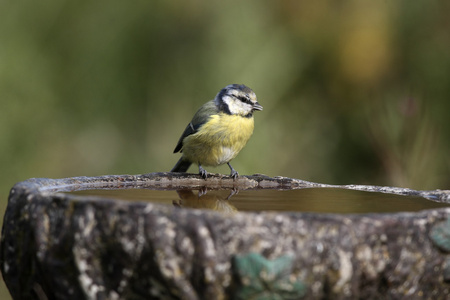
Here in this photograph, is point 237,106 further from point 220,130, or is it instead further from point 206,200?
point 206,200

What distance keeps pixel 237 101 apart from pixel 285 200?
166 centimetres

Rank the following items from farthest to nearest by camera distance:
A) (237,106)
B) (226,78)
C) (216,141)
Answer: (226,78), (237,106), (216,141)

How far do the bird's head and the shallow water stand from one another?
133cm

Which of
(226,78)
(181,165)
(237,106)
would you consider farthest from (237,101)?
(181,165)

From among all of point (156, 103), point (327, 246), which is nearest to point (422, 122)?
point (156, 103)

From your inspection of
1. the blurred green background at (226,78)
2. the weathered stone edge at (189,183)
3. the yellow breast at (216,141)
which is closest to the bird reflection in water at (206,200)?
the weathered stone edge at (189,183)

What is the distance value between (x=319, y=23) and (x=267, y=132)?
Result: 84cm

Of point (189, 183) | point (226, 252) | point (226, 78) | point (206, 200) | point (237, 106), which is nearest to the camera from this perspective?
point (226, 252)

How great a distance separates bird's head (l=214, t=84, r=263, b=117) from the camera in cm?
364

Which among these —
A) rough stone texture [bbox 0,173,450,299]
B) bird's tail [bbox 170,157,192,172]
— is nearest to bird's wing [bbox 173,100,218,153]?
bird's tail [bbox 170,157,192,172]

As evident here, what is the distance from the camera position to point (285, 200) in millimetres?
2082

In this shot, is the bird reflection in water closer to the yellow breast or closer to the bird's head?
the yellow breast

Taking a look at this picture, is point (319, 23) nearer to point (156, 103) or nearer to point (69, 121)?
point (156, 103)

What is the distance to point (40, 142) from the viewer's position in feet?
12.5
